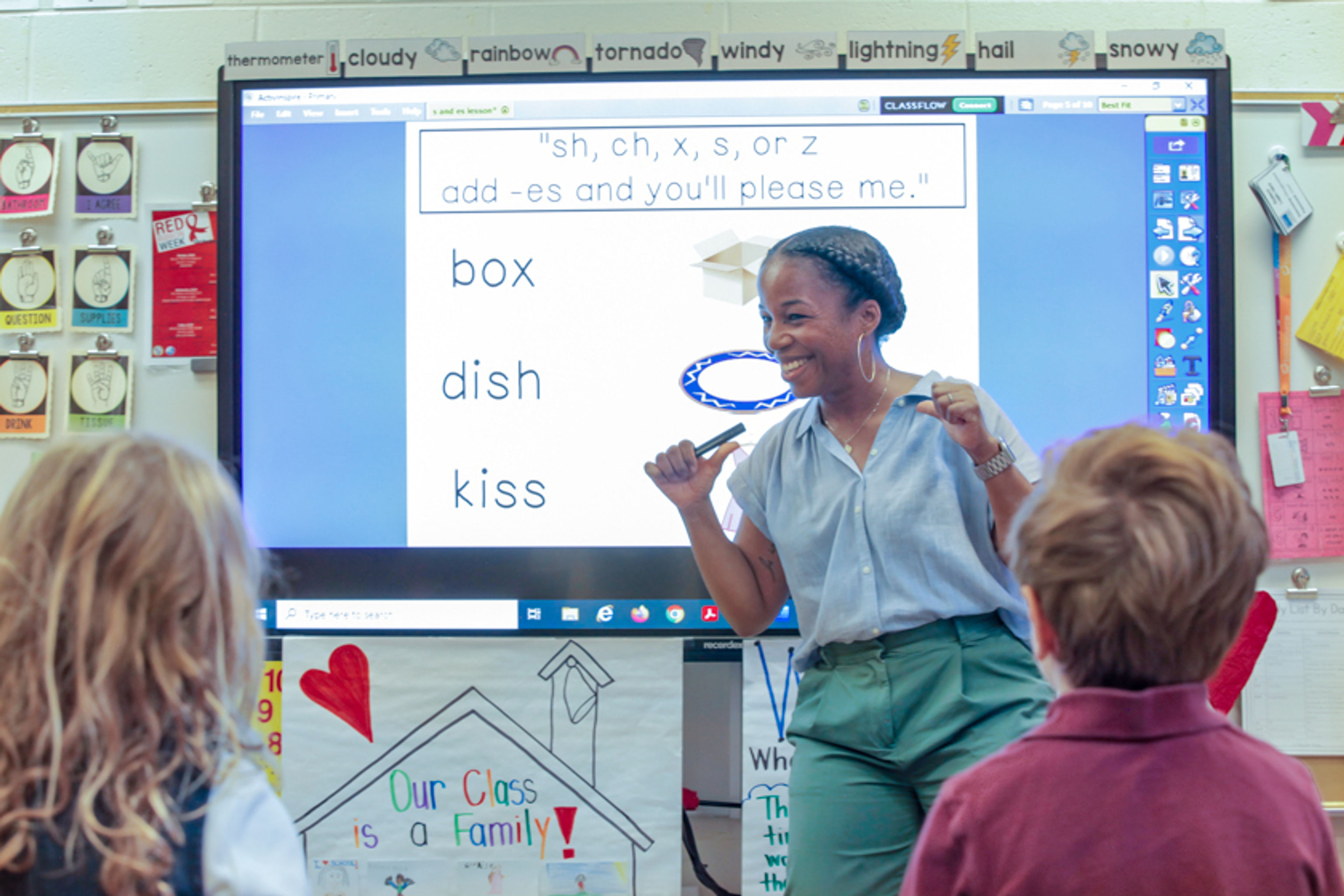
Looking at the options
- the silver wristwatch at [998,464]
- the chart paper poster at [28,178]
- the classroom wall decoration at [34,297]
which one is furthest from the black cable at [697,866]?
the chart paper poster at [28,178]

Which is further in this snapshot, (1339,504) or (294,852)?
(1339,504)

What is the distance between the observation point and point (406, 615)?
1872 mm

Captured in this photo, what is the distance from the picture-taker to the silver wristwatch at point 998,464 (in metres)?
1.27

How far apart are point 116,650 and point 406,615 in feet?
3.81

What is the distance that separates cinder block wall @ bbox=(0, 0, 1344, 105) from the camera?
1979mm

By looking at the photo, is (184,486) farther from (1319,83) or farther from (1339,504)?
(1319,83)

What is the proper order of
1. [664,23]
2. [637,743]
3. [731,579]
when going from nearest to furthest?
[731,579]
[637,743]
[664,23]

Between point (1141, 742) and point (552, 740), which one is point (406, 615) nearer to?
point (552, 740)

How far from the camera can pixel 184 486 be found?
2.54 ft

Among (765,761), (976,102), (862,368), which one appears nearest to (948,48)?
(976,102)

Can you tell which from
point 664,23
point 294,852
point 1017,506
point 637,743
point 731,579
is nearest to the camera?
point 294,852

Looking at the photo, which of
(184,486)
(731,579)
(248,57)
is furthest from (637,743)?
(248,57)

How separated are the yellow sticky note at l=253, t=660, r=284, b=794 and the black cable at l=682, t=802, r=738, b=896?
0.84 metres

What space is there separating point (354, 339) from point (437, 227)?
0.94 ft
